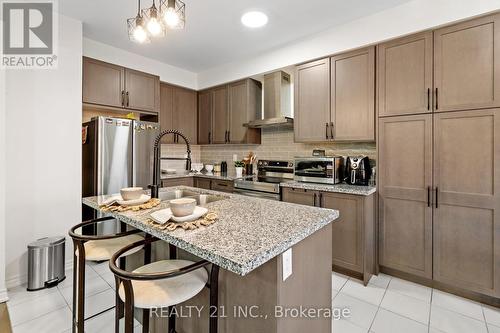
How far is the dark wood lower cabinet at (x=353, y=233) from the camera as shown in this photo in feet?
Answer: 7.80

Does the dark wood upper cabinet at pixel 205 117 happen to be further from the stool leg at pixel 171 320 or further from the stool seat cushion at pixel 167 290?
the stool seat cushion at pixel 167 290

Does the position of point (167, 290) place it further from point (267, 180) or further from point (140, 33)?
point (267, 180)

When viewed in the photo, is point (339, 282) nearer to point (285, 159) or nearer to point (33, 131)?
point (285, 159)

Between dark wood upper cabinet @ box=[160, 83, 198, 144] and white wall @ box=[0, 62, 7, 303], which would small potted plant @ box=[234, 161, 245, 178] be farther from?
white wall @ box=[0, 62, 7, 303]

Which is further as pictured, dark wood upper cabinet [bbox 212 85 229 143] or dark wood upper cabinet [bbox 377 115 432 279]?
dark wood upper cabinet [bbox 212 85 229 143]

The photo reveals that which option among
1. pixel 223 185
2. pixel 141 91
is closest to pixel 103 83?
pixel 141 91

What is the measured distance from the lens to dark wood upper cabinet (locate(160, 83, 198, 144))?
3.97 metres

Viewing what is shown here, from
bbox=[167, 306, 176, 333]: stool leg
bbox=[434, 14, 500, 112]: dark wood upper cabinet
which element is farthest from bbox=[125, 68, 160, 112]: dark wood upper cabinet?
bbox=[434, 14, 500, 112]: dark wood upper cabinet

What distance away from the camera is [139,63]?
3584 millimetres

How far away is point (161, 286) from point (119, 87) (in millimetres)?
3038

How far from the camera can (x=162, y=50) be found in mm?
3436

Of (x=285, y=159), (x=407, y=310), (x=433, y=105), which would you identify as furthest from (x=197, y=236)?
(x=285, y=159)

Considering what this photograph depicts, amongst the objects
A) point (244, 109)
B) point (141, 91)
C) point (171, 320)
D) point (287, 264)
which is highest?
point (141, 91)

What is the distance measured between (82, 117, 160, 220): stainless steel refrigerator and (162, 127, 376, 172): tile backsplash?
3.49 feet
